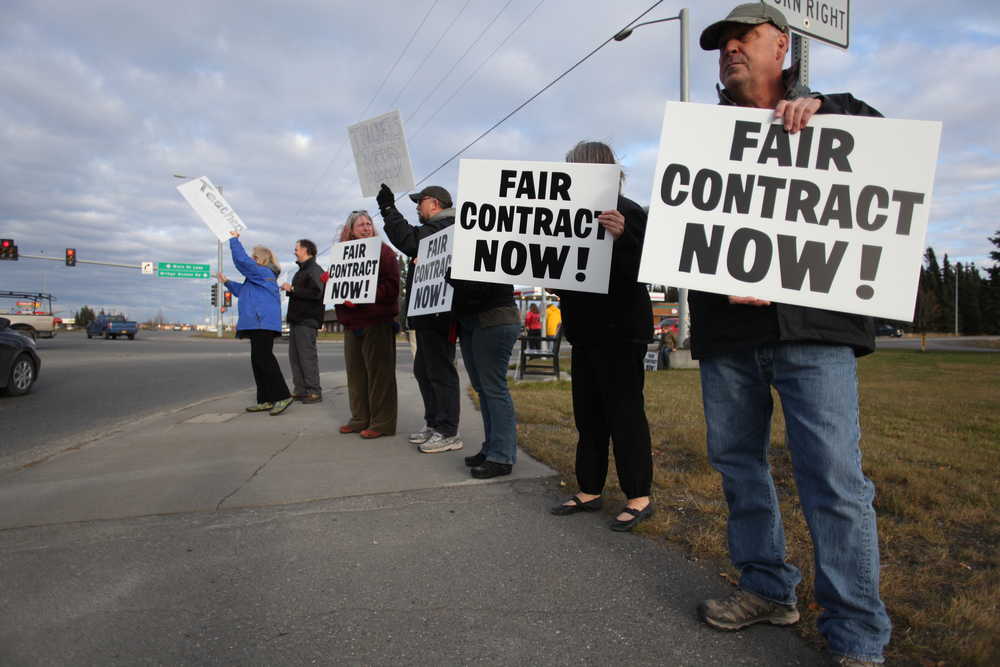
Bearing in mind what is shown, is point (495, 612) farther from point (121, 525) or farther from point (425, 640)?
point (121, 525)

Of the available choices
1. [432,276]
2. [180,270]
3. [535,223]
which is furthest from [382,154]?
[180,270]

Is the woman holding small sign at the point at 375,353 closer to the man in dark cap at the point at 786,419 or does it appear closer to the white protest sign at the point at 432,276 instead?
the white protest sign at the point at 432,276

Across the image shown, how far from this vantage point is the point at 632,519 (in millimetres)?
3041

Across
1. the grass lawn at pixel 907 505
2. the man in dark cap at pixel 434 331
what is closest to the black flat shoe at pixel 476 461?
the grass lawn at pixel 907 505

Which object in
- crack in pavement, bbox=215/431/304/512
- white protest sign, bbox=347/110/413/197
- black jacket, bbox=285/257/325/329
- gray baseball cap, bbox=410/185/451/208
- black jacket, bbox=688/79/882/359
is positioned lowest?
crack in pavement, bbox=215/431/304/512

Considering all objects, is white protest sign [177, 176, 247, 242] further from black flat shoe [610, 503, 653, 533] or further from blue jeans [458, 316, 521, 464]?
black flat shoe [610, 503, 653, 533]

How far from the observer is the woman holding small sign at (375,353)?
5.48 meters

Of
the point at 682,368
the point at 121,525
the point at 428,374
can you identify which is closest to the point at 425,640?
the point at 121,525

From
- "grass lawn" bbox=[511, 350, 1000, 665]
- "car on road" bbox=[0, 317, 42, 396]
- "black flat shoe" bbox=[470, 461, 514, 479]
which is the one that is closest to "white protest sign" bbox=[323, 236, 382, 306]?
"grass lawn" bbox=[511, 350, 1000, 665]

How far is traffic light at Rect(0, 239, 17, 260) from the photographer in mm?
36344

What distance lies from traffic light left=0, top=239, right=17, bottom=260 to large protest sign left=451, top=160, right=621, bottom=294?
43.6 metres

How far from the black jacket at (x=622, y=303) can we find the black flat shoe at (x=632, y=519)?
854mm

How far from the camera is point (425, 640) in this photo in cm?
207

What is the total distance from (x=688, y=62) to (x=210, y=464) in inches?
531
